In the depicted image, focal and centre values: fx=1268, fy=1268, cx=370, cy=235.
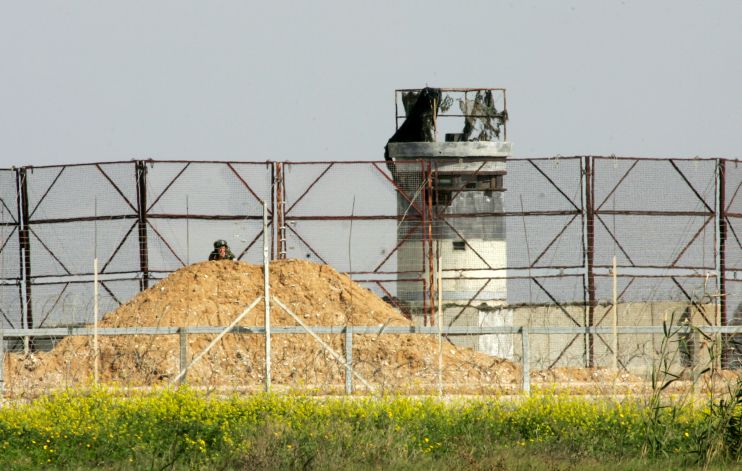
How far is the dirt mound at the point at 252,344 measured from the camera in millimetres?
24078

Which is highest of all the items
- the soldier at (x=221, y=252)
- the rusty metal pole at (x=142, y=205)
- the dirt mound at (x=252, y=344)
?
the rusty metal pole at (x=142, y=205)

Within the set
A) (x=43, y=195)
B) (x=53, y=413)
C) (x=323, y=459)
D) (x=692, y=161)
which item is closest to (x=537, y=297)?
(x=692, y=161)

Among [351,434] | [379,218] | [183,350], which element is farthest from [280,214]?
[351,434]

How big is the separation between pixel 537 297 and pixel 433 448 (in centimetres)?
1772

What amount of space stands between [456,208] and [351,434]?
20.2 m

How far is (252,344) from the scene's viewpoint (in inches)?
1022

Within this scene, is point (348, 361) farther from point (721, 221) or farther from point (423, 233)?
point (721, 221)

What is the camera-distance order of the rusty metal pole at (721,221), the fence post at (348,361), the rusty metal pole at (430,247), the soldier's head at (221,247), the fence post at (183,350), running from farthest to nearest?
the rusty metal pole at (721,221) < the rusty metal pole at (430,247) < the soldier's head at (221,247) < the fence post at (183,350) < the fence post at (348,361)

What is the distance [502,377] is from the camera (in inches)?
1014

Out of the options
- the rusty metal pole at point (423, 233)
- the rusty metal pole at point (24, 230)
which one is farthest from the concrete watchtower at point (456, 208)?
the rusty metal pole at point (24, 230)

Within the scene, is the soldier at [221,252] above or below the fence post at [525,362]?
above

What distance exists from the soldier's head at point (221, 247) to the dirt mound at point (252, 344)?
2.13 feet

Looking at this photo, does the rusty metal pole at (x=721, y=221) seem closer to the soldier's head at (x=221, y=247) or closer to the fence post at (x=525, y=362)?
the soldier's head at (x=221, y=247)

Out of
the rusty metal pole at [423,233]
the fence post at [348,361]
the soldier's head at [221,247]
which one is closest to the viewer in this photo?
the fence post at [348,361]
